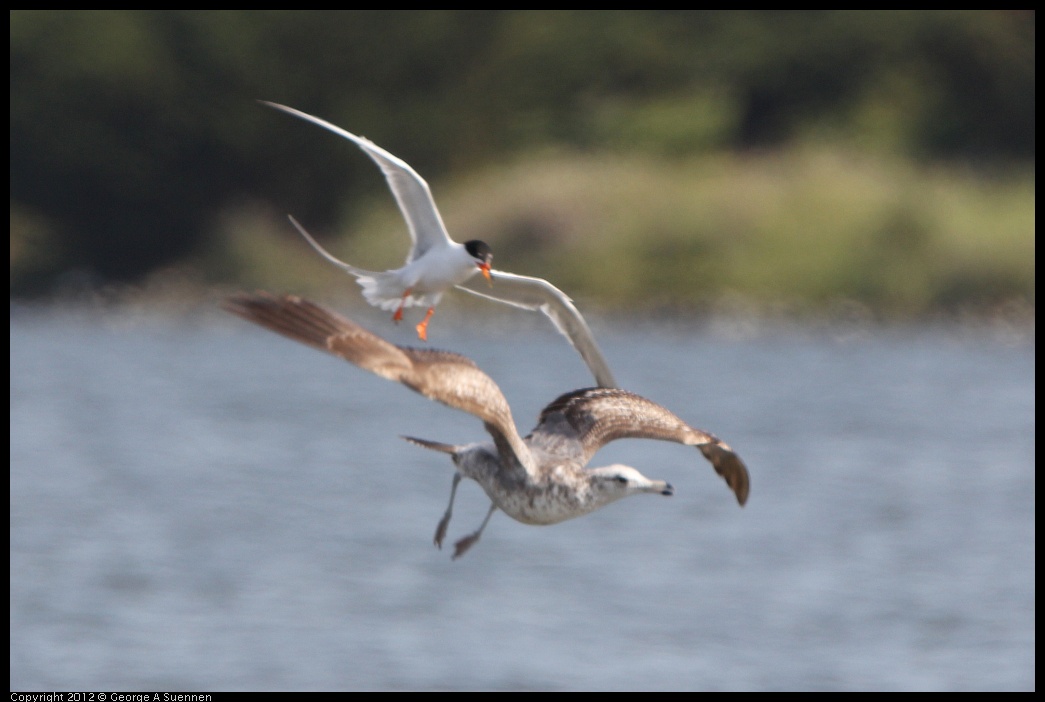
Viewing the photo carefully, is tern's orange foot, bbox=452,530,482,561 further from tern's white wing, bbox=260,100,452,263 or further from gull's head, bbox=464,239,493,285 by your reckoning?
tern's white wing, bbox=260,100,452,263

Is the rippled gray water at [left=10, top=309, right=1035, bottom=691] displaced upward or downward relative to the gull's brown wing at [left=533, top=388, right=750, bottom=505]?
upward

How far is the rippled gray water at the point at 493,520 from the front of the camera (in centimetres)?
2042

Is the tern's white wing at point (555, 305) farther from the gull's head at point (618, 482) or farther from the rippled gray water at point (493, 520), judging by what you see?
the rippled gray water at point (493, 520)

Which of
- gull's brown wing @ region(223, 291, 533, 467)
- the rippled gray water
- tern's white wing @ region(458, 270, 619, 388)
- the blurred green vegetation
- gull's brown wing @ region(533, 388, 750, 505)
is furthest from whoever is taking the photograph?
the blurred green vegetation

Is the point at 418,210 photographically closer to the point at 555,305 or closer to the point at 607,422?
the point at 555,305

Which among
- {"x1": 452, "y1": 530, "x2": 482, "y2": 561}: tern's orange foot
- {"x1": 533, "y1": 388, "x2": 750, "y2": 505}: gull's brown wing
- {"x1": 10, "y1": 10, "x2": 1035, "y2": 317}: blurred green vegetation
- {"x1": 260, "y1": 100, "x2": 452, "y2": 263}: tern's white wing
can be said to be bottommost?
{"x1": 452, "y1": 530, "x2": 482, "y2": 561}: tern's orange foot

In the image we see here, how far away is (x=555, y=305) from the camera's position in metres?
10.3

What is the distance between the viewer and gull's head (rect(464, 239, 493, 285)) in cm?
1016

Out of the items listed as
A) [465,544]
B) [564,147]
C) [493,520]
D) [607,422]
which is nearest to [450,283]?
[607,422]

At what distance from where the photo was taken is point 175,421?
34.9 metres

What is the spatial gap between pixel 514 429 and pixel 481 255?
2.53 metres

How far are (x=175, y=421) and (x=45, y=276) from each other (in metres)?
9.34

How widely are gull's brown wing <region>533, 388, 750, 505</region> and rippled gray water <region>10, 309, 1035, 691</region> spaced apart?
33.5ft

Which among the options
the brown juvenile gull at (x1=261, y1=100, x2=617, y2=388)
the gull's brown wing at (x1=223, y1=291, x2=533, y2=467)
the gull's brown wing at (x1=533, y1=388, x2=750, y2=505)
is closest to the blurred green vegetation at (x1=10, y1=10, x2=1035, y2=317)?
the brown juvenile gull at (x1=261, y1=100, x2=617, y2=388)
